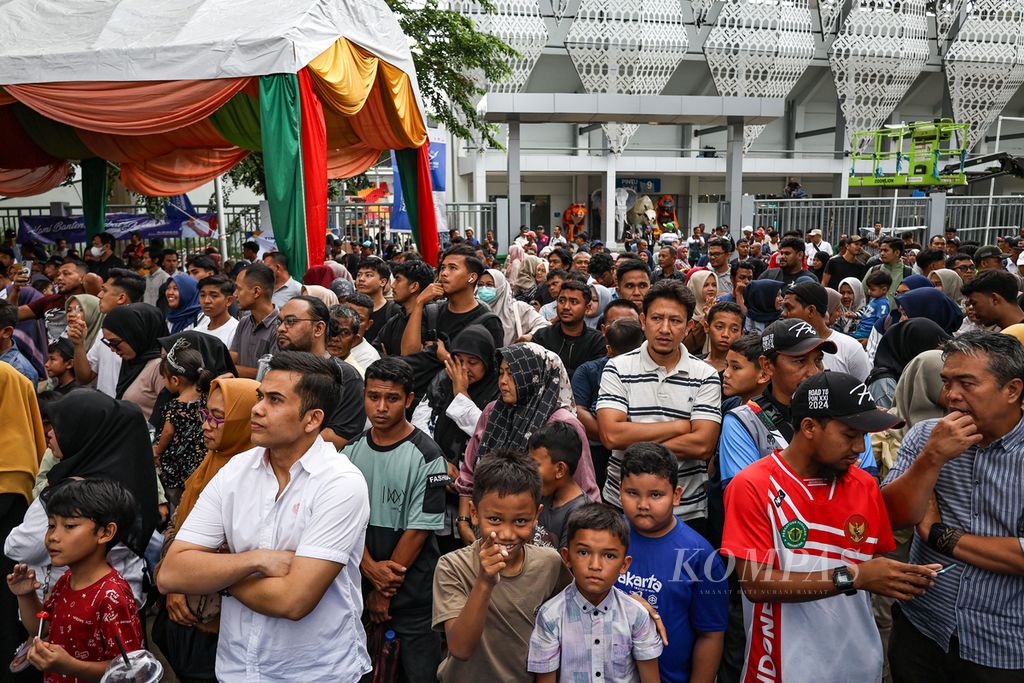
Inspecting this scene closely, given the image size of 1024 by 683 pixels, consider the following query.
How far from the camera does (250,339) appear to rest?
4.80 meters

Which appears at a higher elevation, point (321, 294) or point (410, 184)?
point (410, 184)

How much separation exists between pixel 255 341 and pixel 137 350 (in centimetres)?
80

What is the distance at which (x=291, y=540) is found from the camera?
215 cm

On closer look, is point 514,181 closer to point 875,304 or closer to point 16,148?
point 16,148

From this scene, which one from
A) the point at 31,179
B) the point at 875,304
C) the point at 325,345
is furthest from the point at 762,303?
the point at 31,179

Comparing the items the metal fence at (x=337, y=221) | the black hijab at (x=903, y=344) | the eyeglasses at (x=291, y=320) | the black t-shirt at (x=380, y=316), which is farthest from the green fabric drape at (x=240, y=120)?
the black hijab at (x=903, y=344)

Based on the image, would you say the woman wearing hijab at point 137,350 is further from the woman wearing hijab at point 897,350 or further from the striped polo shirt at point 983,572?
the woman wearing hijab at point 897,350

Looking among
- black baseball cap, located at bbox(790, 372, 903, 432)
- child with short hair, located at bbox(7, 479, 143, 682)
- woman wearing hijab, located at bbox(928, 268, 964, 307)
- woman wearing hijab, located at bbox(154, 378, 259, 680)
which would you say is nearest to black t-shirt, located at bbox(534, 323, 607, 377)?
woman wearing hijab, located at bbox(154, 378, 259, 680)

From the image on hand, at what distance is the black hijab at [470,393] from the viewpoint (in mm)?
3617

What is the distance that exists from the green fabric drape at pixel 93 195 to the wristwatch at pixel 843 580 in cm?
1311

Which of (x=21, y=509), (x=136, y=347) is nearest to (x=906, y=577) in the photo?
(x=21, y=509)

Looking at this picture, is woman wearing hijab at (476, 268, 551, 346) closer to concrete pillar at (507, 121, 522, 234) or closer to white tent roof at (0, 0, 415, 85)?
white tent roof at (0, 0, 415, 85)

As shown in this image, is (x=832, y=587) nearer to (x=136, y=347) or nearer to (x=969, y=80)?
(x=136, y=347)

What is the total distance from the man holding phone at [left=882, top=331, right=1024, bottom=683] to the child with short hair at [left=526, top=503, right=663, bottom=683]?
0.87 meters
